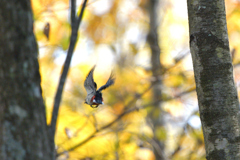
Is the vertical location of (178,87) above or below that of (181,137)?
above

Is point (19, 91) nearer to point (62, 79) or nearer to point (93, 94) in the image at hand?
point (62, 79)

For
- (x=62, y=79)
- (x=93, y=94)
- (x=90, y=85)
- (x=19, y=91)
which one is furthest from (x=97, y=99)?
(x=19, y=91)

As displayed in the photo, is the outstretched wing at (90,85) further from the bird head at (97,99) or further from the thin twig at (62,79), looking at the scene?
the thin twig at (62,79)

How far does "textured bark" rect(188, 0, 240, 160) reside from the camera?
1.50m

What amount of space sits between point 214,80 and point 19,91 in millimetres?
1144

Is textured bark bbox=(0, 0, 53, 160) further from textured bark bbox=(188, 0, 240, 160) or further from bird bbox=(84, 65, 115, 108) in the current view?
textured bark bbox=(188, 0, 240, 160)

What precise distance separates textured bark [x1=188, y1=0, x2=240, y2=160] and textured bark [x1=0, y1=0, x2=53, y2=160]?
3.18ft

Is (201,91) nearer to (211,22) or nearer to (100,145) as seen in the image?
(211,22)

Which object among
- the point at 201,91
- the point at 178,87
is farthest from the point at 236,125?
the point at 178,87

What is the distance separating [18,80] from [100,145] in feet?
13.8

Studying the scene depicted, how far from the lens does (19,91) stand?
127 centimetres

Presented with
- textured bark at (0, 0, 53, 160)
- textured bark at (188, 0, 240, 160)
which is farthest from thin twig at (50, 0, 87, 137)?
textured bark at (188, 0, 240, 160)

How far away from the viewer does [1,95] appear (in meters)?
1.28

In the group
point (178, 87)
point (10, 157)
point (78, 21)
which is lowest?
point (10, 157)
